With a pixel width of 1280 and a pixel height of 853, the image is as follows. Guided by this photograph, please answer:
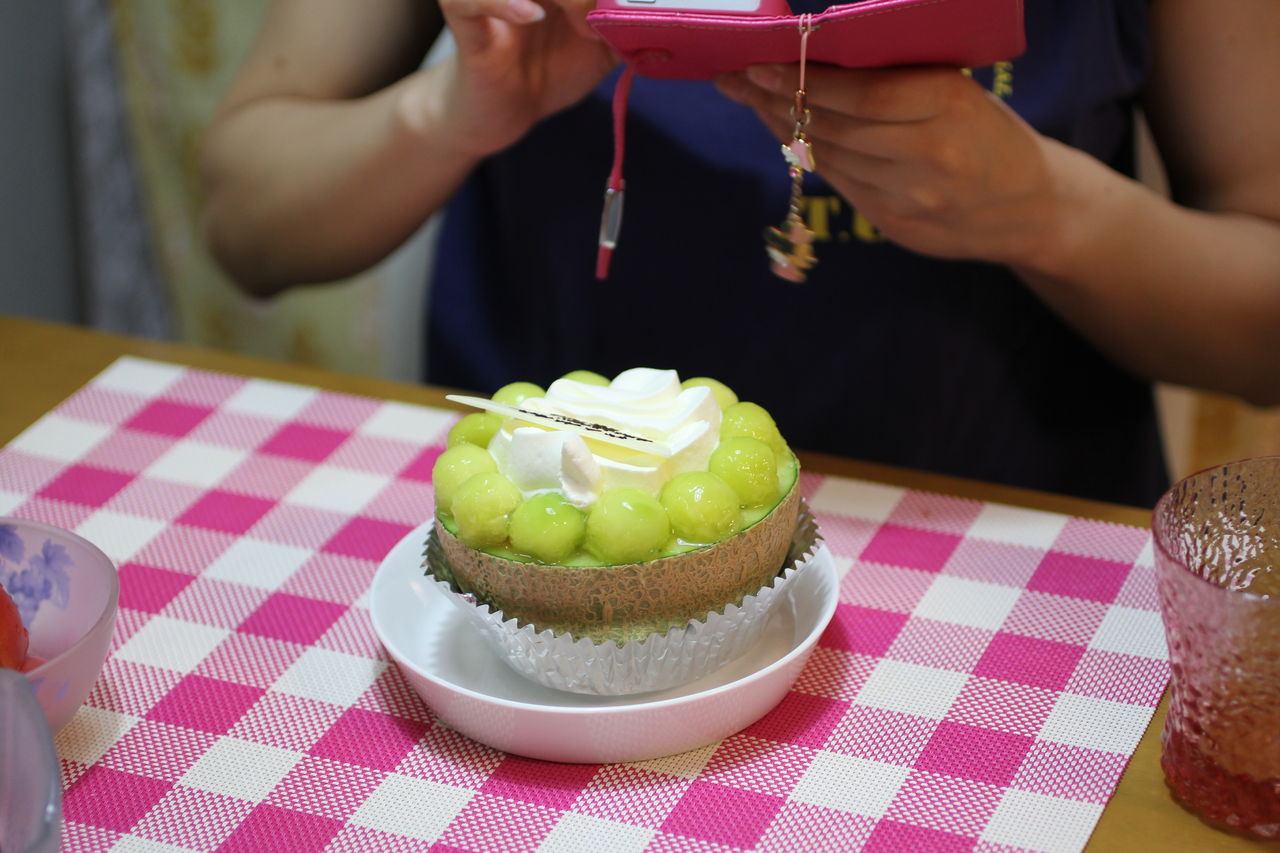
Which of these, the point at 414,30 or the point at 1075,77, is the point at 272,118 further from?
the point at 1075,77

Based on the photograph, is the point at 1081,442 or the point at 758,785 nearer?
the point at 758,785

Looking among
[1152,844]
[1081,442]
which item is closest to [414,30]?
[1081,442]

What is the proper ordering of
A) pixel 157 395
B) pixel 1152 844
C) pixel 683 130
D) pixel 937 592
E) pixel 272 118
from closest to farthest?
pixel 1152 844
pixel 937 592
pixel 157 395
pixel 683 130
pixel 272 118

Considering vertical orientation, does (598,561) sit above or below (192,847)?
above

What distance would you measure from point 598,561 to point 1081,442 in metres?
0.75

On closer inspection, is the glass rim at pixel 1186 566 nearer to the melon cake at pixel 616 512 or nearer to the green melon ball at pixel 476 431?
the melon cake at pixel 616 512

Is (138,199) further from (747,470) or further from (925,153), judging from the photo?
(747,470)

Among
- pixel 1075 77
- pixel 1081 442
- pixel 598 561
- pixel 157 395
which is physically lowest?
pixel 1081 442

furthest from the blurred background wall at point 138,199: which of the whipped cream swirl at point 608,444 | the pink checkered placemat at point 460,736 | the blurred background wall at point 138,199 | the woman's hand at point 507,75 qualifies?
the whipped cream swirl at point 608,444

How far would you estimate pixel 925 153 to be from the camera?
840 mm

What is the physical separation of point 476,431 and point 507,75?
0.40 meters

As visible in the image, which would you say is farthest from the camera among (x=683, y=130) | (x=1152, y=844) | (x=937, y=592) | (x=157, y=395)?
(x=683, y=130)

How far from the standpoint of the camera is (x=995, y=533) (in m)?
0.80

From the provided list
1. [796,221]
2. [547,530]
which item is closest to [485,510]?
[547,530]
